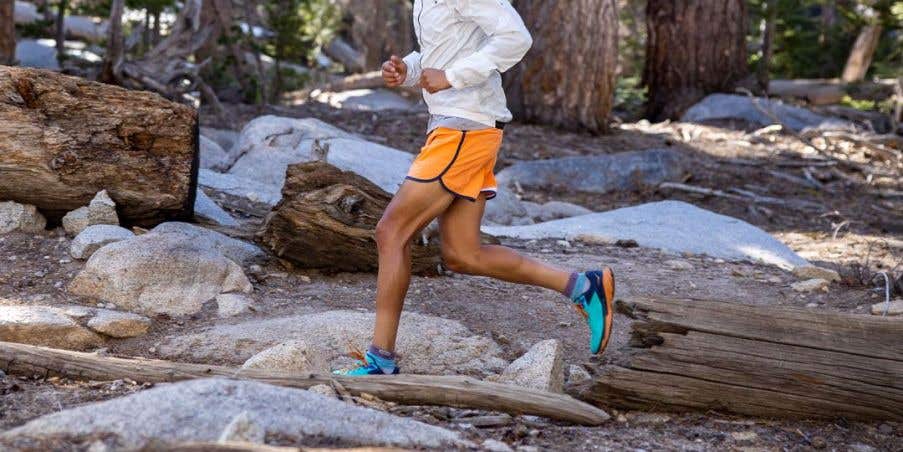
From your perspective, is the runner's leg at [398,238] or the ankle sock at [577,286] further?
the ankle sock at [577,286]

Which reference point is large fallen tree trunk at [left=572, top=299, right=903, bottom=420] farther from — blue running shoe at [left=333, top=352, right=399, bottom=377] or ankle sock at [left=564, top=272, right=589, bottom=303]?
blue running shoe at [left=333, top=352, right=399, bottom=377]

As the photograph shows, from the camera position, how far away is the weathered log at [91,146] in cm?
584

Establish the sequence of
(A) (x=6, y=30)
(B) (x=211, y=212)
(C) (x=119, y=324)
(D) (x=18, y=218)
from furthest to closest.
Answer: (A) (x=6, y=30) < (B) (x=211, y=212) < (D) (x=18, y=218) < (C) (x=119, y=324)

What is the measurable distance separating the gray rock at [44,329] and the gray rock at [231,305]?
63 centimetres

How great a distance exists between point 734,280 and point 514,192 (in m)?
3.47

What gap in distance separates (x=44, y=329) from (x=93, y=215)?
127 cm

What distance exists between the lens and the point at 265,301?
553 cm

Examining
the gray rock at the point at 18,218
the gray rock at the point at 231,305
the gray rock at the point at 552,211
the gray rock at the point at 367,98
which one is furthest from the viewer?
the gray rock at the point at 367,98

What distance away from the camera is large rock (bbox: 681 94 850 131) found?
13469 millimetres

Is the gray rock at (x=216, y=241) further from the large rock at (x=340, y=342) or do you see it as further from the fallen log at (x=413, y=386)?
the fallen log at (x=413, y=386)

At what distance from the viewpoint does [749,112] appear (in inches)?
539

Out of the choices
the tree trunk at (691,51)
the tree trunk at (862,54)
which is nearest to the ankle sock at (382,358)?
the tree trunk at (691,51)

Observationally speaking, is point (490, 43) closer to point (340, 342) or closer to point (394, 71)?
point (394, 71)

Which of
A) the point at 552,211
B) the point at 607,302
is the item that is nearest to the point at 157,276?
the point at 607,302
